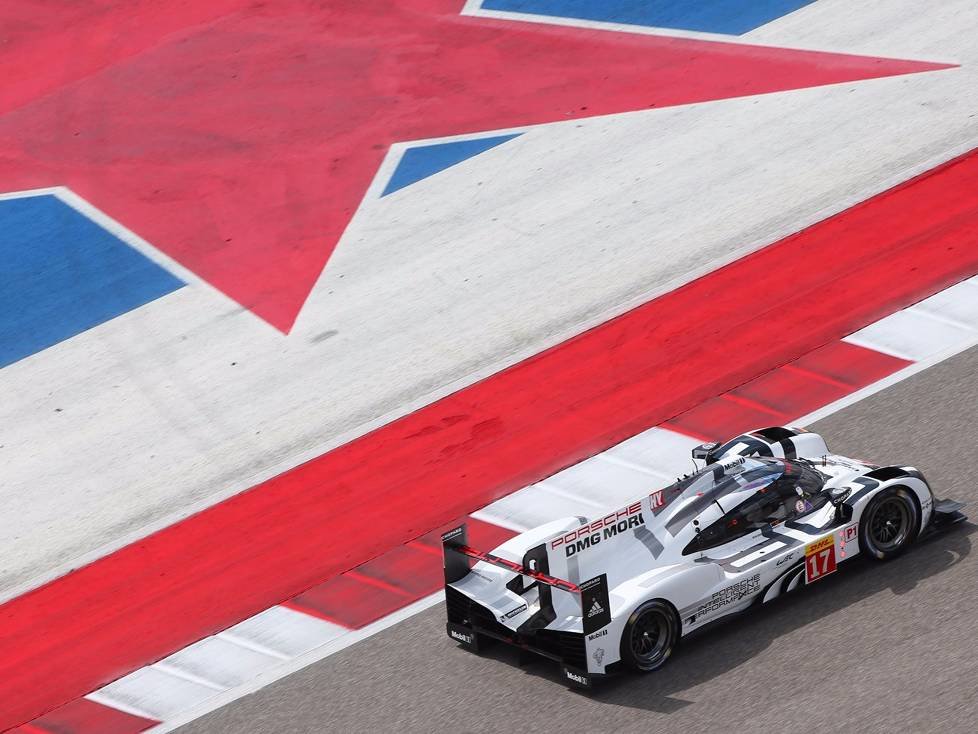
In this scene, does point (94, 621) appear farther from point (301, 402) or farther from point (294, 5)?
point (294, 5)

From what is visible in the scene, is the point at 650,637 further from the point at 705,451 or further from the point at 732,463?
the point at 705,451

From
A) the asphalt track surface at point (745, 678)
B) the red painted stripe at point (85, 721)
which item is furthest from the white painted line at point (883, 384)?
the red painted stripe at point (85, 721)

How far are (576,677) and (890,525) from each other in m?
3.04

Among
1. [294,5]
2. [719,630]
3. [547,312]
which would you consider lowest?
[719,630]

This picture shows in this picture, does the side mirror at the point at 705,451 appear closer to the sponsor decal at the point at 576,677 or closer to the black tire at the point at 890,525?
the black tire at the point at 890,525

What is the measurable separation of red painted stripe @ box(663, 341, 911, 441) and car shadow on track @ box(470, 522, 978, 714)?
2.82 meters

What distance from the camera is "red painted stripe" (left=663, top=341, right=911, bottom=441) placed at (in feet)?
50.9

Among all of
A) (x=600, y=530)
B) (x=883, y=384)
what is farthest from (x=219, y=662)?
(x=883, y=384)

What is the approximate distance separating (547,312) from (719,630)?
635cm

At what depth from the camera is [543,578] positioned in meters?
12.0

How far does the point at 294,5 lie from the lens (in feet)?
82.1

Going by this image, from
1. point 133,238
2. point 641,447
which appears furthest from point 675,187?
point 133,238

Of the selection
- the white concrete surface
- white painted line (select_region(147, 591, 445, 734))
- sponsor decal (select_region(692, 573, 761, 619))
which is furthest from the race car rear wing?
the white concrete surface

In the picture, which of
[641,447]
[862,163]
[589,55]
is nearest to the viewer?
[641,447]
